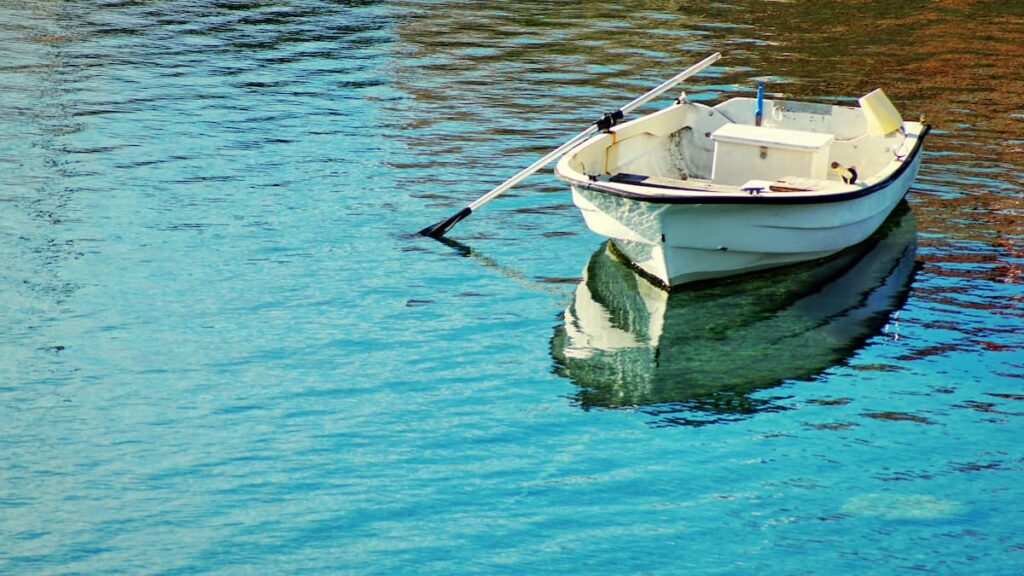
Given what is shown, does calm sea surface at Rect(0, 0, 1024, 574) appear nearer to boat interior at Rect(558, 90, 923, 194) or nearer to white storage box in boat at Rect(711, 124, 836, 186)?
boat interior at Rect(558, 90, 923, 194)

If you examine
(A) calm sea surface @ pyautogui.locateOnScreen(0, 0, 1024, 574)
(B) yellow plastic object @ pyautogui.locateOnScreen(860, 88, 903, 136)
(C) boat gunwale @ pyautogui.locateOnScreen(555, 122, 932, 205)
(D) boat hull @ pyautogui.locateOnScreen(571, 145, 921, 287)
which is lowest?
(A) calm sea surface @ pyautogui.locateOnScreen(0, 0, 1024, 574)

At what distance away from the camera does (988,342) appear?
13711 millimetres

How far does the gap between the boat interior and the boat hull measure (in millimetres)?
283

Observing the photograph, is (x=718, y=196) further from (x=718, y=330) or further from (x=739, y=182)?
(x=739, y=182)

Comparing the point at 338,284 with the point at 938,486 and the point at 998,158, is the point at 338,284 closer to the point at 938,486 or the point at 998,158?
the point at 938,486

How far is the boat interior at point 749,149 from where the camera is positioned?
15688 mm

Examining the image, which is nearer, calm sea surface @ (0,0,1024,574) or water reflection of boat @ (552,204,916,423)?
calm sea surface @ (0,0,1024,574)

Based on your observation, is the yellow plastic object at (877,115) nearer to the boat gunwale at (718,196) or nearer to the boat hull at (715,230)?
the boat hull at (715,230)

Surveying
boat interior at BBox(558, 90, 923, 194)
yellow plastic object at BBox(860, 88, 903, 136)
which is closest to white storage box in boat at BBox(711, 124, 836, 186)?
boat interior at BBox(558, 90, 923, 194)

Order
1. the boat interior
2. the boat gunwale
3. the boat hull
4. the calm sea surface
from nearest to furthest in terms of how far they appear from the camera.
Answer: the calm sea surface
the boat gunwale
the boat hull
the boat interior

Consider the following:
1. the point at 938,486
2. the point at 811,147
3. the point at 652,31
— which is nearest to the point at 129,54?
the point at 652,31

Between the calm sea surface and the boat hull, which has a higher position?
the boat hull

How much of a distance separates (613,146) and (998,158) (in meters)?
7.96

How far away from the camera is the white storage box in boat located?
16047 millimetres
